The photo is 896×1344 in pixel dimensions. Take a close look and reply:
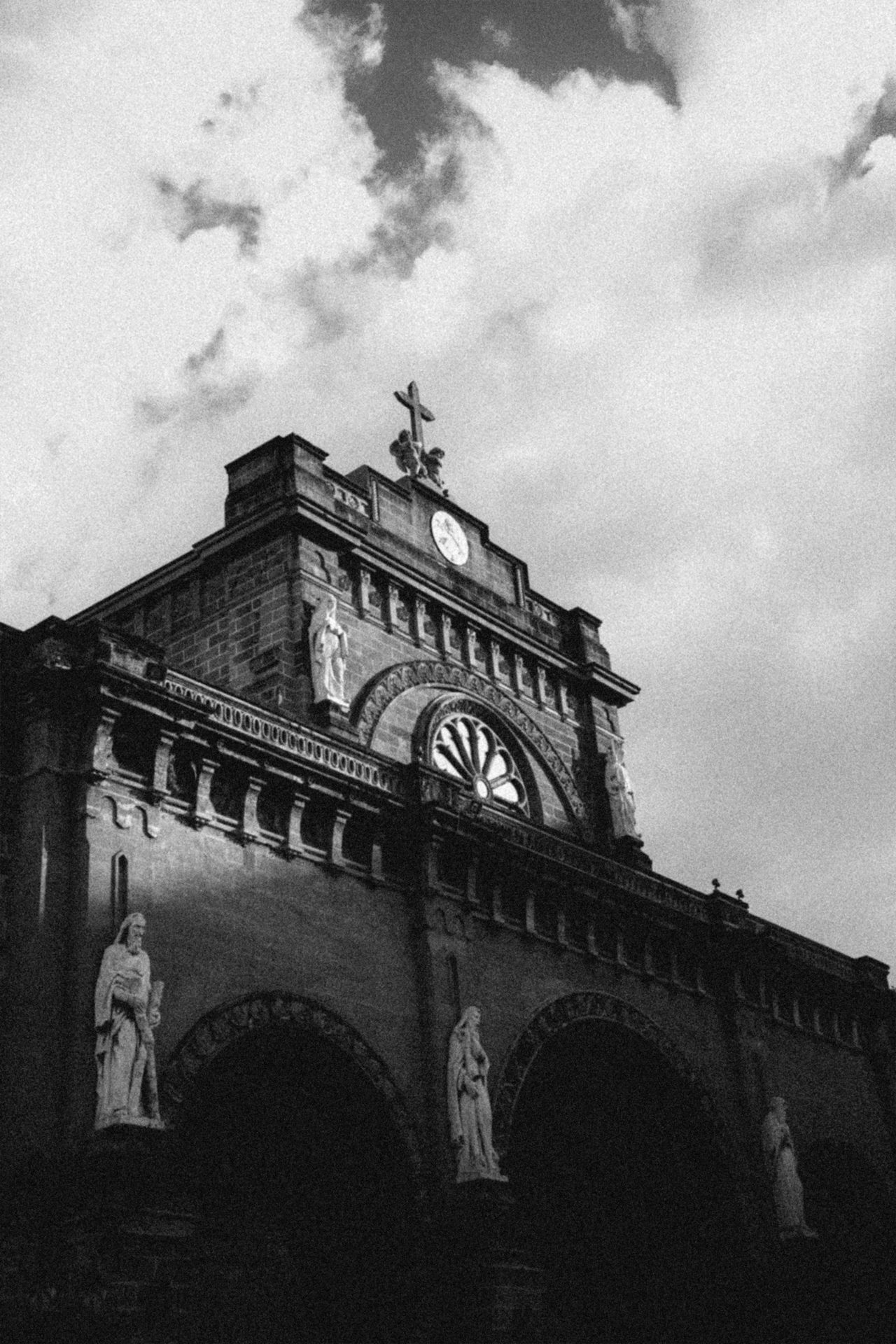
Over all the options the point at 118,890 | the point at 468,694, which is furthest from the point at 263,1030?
the point at 468,694

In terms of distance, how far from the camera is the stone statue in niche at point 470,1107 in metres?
21.3

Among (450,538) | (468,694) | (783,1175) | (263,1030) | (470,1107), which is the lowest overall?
(783,1175)

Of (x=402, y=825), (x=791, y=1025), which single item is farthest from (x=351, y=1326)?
(x=791, y=1025)

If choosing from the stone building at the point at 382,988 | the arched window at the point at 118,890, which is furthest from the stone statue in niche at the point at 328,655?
the arched window at the point at 118,890

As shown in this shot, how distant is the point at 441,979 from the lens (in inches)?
903

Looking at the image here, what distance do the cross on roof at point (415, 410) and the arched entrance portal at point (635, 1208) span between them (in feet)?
46.8

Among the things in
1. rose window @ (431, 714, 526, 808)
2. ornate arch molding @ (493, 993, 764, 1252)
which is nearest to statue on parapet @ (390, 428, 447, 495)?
rose window @ (431, 714, 526, 808)

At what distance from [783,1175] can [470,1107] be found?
9.51 meters

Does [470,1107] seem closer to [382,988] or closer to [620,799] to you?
[382,988]

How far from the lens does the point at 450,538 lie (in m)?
32.8

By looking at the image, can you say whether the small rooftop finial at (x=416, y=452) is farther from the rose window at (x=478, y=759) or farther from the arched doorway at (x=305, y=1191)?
the arched doorway at (x=305, y=1191)

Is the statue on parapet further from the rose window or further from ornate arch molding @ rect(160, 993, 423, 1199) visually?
ornate arch molding @ rect(160, 993, 423, 1199)

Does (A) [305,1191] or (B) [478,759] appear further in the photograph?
(B) [478,759]

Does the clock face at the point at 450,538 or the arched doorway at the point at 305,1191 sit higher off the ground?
the clock face at the point at 450,538
